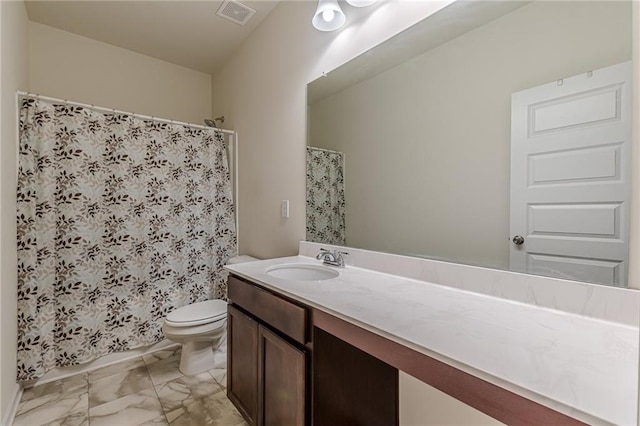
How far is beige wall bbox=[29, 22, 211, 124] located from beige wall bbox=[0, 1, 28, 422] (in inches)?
22.5

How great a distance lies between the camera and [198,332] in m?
1.84

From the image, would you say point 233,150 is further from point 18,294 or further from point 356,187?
point 18,294

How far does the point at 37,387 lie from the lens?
6.01 ft

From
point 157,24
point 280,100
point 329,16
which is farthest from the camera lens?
point 157,24

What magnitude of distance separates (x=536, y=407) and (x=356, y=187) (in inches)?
47.8

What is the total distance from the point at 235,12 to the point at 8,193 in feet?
6.13

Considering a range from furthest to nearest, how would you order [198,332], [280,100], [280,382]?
[280,100] → [198,332] → [280,382]

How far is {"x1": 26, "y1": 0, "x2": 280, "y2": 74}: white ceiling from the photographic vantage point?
2.08 metres

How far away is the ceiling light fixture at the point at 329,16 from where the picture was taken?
150cm

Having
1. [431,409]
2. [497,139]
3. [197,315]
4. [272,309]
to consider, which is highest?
A: [497,139]

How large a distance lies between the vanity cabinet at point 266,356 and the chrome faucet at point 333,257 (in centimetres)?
45

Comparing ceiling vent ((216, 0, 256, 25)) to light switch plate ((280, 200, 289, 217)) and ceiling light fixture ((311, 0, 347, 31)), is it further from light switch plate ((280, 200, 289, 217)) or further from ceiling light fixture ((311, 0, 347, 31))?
light switch plate ((280, 200, 289, 217))

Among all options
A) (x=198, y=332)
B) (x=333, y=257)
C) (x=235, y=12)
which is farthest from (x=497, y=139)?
(x=235, y=12)

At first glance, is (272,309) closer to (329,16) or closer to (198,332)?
(198,332)
